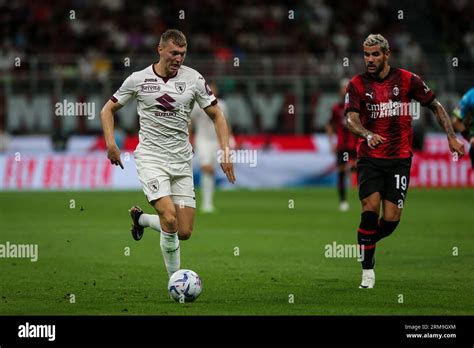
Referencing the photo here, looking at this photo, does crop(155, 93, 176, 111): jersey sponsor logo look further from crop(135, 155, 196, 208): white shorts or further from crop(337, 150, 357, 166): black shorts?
crop(337, 150, 357, 166): black shorts

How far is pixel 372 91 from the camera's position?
12.4 metres

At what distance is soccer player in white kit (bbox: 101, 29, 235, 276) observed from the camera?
11664mm

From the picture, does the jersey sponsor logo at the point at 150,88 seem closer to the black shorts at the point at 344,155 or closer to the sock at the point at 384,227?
the sock at the point at 384,227

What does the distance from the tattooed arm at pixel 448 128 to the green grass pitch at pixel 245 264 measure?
5.10 ft

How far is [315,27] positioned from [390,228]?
27.7m

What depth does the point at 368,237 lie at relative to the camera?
489 inches

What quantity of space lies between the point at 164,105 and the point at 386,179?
8.78 ft

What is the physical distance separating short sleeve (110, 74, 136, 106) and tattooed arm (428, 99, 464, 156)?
3430mm

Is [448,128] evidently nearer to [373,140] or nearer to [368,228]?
[373,140]

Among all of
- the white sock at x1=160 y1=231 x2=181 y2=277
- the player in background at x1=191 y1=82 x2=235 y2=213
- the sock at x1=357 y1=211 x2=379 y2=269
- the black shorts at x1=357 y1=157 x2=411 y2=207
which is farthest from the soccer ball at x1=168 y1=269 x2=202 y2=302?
the player in background at x1=191 y1=82 x2=235 y2=213

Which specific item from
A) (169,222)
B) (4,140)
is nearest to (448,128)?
(169,222)
